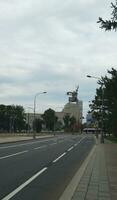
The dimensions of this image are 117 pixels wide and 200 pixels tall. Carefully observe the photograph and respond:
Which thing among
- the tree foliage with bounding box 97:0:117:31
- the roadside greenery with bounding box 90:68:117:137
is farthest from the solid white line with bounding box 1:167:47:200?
the roadside greenery with bounding box 90:68:117:137

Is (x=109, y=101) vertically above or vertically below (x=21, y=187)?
above

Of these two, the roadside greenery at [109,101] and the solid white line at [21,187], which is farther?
the roadside greenery at [109,101]

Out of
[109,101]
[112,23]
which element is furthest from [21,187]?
[109,101]

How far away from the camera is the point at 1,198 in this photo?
44.8 ft

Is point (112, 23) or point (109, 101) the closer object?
point (112, 23)

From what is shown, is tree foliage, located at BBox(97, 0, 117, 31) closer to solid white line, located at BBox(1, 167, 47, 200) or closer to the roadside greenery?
solid white line, located at BBox(1, 167, 47, 200)

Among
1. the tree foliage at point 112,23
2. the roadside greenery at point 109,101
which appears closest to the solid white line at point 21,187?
the tree foliage at point 112,23

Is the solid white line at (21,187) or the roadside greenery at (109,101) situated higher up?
the roadside greenery at (109,101)

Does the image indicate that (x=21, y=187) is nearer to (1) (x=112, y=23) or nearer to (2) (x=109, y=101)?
(1) (x=112, y=23)

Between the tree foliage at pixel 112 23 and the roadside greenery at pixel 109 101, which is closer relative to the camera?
the tree foliage at pixel 112 23

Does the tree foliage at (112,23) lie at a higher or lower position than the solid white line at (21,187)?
higher

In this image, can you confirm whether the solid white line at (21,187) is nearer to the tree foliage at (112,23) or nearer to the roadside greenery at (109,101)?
the tree foliage at (112,23)

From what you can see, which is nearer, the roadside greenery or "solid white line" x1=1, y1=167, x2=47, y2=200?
"solid white line" x1=1, y1=167, x2=47, y2=200

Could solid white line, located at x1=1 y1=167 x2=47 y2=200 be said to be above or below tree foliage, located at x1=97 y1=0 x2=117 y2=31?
below
